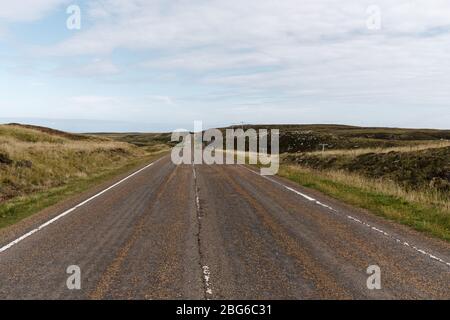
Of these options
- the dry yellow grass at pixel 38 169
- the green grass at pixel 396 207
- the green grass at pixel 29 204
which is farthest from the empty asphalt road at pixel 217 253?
the dry yellow grass at pixel 38 169

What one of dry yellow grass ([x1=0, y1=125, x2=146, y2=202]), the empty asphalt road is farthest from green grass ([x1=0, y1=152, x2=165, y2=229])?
dry yellow grass ([x1=0, y1=125, x2=146, y2=202])

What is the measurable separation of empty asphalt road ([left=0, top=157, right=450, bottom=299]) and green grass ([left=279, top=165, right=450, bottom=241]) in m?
0.61

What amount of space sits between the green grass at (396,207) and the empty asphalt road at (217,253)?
0.61 m

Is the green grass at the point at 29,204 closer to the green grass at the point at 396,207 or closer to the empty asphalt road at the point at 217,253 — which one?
the empty asphalt road at the point at 217,253

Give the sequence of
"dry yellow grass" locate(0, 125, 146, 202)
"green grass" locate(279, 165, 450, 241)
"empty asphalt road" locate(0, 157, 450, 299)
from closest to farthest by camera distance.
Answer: "empty asphalt road" locate(0, 157, 450, 299) → "green grass" locate(279, 165, 450, 241) → "dry yellow grass" locate(0, 125, 146, 202)

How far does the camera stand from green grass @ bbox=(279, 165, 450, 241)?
33.0 feet

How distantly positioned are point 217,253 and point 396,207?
771 centimetres

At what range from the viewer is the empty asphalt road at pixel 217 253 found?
5.77 m

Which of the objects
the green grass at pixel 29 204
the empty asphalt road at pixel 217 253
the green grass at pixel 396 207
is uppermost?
the empty asphalt road at pixel 217 253

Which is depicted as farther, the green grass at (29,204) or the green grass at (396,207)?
the green grass at (29,204)

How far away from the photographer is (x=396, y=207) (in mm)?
12891

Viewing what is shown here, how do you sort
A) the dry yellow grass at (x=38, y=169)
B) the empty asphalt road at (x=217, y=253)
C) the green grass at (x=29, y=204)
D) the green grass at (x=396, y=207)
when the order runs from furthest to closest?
1. the dry yellow grass at (x=38, y=169)
2. the green grass at (x=29, y=204)
3. the green grass at (x=396, y=207)
4. the empty asphalt road at (x=217, y=253)

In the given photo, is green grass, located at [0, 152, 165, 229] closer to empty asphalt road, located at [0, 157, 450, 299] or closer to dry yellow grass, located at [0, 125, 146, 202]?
empty asphalt road, located at [0, 157, 450, 299]

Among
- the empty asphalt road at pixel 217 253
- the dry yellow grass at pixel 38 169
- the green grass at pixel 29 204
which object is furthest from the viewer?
the dry yellow grass at pixel 38 169
